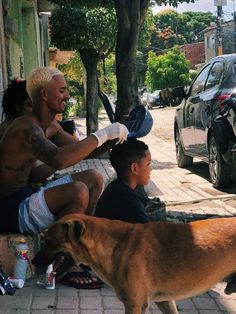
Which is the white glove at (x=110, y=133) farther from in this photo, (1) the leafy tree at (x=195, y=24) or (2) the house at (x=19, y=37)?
(1) the leafy tree at (x=195, y=24)

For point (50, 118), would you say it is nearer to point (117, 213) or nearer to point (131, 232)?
point (117, 213)

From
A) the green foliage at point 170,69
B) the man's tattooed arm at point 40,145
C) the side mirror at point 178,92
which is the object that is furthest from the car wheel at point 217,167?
the green foliage at point 170,69

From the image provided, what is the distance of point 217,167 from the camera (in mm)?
8328

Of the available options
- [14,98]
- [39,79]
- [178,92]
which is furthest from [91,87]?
[39,79]

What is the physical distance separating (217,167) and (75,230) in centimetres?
540

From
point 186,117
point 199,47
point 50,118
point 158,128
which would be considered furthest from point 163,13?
A: point 50,118

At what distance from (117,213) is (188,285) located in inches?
30.2

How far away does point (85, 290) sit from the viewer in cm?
432

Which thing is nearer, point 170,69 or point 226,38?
point 170,69

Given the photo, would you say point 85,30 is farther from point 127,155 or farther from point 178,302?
point 178,302

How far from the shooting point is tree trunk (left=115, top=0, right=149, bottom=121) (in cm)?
776

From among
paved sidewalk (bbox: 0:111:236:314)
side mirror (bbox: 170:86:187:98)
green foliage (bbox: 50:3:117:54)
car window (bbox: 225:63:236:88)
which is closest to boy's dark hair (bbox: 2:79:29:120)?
paved sidewalk (bbox: 0:111:236:314)

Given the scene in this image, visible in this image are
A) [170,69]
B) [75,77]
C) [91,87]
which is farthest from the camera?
[170,69]

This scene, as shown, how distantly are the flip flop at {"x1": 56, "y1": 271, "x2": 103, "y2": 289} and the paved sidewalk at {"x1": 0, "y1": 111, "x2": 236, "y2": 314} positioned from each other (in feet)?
0.14
